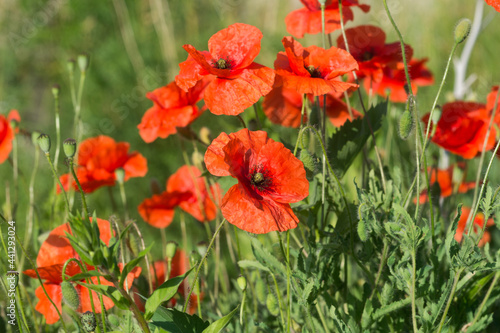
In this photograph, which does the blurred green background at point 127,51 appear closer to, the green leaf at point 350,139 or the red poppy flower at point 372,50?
the red poppy flower at point 372,50

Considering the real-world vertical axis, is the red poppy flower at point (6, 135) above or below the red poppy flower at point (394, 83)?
above

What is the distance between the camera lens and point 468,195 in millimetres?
2133

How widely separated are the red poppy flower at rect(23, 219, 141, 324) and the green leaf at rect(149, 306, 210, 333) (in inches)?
7.0

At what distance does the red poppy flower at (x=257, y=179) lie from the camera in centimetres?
87

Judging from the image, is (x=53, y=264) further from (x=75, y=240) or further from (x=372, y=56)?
(x=372, y=56)

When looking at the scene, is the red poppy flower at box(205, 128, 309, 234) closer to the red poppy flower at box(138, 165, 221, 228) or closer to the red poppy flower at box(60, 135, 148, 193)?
the red poppy flower at box(138, 165, 221, 228)

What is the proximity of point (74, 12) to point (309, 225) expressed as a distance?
9.59 ft

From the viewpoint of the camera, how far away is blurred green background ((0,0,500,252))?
3061mm

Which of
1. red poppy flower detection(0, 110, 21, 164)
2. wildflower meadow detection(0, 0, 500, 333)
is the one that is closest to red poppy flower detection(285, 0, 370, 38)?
wildflower meadow detection(0, 0, 500, 333)

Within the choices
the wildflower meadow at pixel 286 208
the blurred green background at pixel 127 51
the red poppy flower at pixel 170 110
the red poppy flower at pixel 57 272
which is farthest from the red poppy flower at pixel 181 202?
the blurred green background at pixel 127 51

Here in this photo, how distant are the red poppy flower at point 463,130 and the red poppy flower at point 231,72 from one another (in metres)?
0.53

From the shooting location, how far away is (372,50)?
4.23 feet

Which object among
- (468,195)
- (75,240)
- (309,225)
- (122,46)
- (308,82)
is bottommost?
(468,195)

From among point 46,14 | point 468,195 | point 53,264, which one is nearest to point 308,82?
point 53,264
